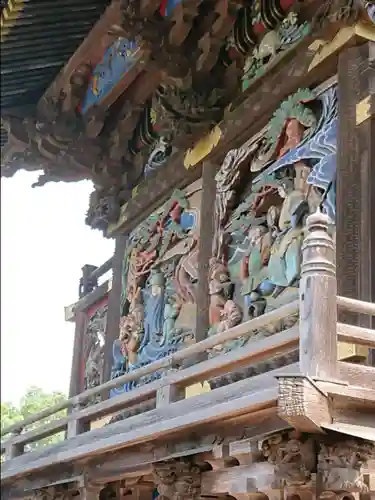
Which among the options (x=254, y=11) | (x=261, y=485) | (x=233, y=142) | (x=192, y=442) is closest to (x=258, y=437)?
(x=261, y=485)

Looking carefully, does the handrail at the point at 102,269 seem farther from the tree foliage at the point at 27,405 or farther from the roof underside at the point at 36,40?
the tree foliage at the point at 27,405

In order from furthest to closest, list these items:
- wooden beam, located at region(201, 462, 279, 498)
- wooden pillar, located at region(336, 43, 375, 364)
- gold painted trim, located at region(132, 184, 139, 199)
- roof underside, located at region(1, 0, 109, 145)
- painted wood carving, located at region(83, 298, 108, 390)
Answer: painted wood carving, located at region(83, 298, 108, 390), gold painted trim, located at region(132, 184, 139, 199), roof underside, located at region(1, 0, 109, 145), wooden pillar, located at region(336, 43, 375, 364), wooden beam, located at region(201, 462, 279, 498)

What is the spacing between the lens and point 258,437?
4180 millimetres

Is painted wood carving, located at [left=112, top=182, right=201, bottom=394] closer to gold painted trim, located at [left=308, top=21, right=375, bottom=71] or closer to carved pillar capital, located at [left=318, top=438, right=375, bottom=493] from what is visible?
gold painted trim, located at [left=308, top=21, right=375, bottom=71]

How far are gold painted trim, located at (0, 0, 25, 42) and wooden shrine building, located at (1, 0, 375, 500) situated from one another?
0.02 meters

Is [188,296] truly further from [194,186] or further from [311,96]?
[311,96]

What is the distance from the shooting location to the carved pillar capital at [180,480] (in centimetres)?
482

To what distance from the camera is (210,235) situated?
→ 6.57 m

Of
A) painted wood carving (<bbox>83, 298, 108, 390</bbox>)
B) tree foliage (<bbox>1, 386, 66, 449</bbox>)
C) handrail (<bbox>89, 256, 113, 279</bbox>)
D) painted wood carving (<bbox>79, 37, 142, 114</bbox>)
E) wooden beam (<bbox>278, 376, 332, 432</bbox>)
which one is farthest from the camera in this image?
tree foliage (<bbox>1, 386, 66, 449</bbox>)

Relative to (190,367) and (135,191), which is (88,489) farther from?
(135,191)

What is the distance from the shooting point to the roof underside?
7582 mm

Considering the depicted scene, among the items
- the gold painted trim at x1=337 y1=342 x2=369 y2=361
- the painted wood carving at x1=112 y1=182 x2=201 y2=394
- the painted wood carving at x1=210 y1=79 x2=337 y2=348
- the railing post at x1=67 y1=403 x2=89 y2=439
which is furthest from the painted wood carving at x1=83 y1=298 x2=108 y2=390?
the gold painted trim at x1=337 y1=342 x2=369 y2=361

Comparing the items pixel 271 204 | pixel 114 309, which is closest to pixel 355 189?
pixel 271 204

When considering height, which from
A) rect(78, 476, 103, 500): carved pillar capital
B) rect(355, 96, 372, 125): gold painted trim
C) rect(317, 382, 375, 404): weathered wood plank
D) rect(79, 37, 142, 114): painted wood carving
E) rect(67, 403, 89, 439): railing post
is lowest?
rect(78, 476, 103, 500): carved pillar capital
